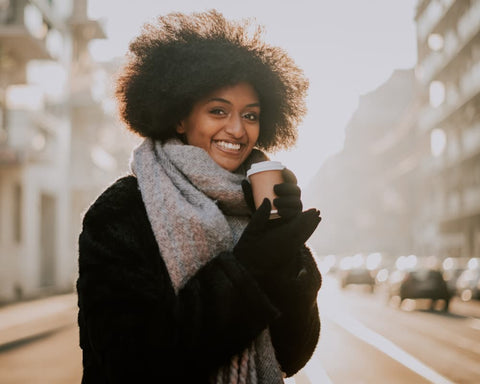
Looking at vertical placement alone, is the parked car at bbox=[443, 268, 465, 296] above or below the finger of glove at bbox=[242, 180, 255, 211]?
below

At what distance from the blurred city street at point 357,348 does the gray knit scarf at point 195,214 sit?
5988 millimetres

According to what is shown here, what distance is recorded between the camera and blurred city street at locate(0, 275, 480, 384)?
8352mm

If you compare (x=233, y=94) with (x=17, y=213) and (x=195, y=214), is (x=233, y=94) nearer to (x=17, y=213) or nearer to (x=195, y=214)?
(x=195, y=214)

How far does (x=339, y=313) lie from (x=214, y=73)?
17.0 meters

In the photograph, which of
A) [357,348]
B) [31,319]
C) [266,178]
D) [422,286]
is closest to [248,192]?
[266,178]

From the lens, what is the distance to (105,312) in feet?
6.33

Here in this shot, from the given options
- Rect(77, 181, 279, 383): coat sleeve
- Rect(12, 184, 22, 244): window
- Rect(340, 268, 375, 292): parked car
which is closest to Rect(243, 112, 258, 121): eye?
Rect(77, 181, 279, 383): coat sleeve

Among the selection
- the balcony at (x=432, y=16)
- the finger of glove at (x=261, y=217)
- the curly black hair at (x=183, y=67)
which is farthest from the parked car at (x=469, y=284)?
the balcony at (x=432, y=16)

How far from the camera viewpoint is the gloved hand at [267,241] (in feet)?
6.64

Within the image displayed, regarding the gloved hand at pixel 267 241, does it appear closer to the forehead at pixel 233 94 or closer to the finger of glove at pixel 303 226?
the finger of glove at pixel 303 226

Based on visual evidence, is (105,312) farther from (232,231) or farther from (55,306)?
(55,306)

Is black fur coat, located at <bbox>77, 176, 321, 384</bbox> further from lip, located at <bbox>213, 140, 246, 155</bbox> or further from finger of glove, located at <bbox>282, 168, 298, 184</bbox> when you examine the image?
lip, located at <bbox>213, 140, 246, 155</bbox>

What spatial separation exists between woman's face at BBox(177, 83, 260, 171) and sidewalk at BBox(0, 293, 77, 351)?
997 cm

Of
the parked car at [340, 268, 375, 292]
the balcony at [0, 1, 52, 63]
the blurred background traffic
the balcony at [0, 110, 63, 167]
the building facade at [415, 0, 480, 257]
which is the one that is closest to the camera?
the blurred background traffic
